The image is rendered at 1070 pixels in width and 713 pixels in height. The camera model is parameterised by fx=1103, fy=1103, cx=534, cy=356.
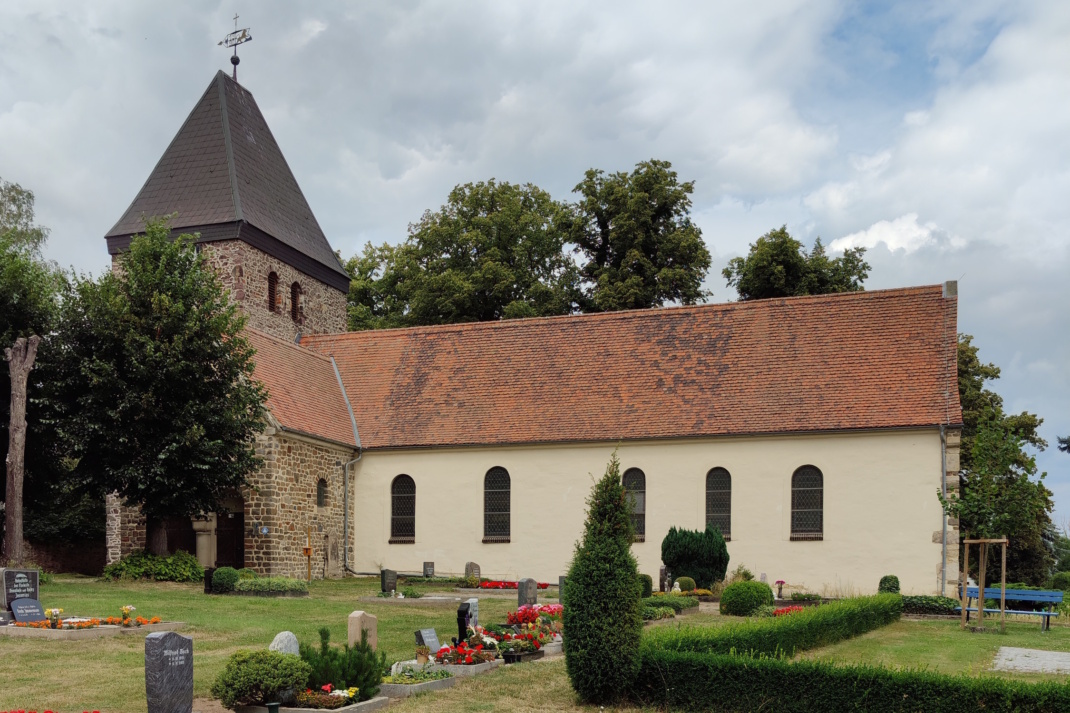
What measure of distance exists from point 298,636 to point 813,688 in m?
8.74

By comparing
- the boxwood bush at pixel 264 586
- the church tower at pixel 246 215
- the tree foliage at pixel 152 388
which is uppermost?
the church tower at pixel 246 215

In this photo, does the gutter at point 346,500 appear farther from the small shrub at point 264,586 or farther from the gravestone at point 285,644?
the gravestone at point 285,644

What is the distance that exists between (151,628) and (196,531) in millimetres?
12462

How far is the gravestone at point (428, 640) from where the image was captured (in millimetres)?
15312

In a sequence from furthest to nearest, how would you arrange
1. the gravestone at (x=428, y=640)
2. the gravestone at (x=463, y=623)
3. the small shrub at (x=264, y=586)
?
the small shrub at (x=264, y=586), the gravestone at (x=463, y=623), the gravestone at (x=428, y=640)

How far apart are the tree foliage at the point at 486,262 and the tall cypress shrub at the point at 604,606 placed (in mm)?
29202

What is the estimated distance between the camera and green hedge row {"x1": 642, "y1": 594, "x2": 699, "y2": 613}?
2167cm

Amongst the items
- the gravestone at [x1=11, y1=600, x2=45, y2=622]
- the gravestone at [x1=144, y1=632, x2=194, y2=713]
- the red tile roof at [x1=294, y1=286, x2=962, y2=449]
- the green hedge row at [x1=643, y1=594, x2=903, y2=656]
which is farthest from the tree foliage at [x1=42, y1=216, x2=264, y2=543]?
the gravestone at [x1=144, y1=632, x2=194, y2=713]

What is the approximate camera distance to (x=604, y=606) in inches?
519

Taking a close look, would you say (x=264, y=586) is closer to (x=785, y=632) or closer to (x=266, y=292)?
(x=785, y=632)

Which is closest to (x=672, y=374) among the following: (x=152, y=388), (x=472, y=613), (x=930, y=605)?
(x=930, y=605)

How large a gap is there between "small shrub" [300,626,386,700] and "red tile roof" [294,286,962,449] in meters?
17.5

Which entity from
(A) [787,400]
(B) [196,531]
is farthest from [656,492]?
(B) [196,531]

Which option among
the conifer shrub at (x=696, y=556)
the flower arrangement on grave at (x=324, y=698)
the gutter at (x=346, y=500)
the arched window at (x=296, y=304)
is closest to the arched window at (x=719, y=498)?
the conifer shrub at (x=696, y=556)
